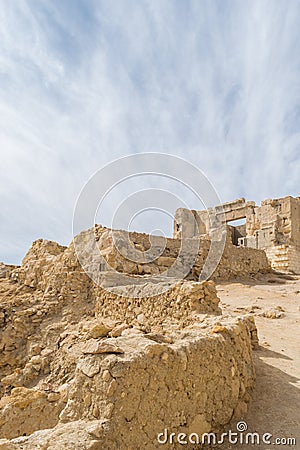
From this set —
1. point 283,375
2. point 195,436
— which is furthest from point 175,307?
point 195,436

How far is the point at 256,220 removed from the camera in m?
20.1

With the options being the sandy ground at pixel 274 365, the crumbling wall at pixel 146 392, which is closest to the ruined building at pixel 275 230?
the sandy ground at pixel 274 365

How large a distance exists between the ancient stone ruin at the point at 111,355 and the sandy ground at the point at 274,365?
0.19 m

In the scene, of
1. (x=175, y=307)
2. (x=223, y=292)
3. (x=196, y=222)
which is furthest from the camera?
(x=196, y=222)

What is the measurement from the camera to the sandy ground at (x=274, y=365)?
9.89 feet

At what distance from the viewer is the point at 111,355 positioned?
97.2 inches

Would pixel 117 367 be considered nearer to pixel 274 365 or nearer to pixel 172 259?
pixel 274 365

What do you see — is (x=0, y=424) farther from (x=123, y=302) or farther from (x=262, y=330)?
(x=262, y=330)

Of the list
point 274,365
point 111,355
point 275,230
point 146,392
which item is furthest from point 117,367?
point 275,230

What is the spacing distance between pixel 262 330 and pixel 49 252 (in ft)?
20.5

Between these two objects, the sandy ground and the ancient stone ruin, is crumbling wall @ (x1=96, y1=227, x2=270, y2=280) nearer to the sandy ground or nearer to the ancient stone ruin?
the ancient stone ruin

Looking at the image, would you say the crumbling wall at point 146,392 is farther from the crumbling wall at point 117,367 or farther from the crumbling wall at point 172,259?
the crumbling wall at point 172,259

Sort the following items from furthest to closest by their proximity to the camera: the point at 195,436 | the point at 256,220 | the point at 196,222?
1. the point at 196,222
2. the point at 256,220
3. the point at 195,436

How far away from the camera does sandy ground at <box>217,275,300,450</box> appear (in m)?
3.01
